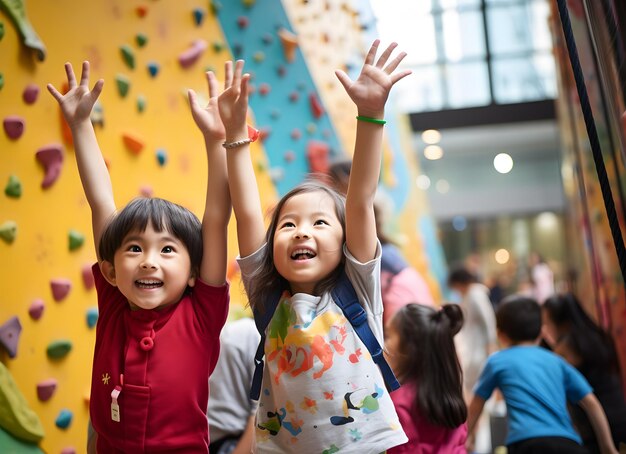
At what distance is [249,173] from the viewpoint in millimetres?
1810

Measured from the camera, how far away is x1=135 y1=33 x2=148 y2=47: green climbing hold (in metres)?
2.87

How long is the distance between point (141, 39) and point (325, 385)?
1768 millimetres

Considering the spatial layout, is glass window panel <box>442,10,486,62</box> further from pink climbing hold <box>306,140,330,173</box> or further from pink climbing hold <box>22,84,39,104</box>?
pink climbing hold <box>22,84,39,104</box>

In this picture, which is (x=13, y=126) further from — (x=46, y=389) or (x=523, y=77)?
(x=523, y=77)

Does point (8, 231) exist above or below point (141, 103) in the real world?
below

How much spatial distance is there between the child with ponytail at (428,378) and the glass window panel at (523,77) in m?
7.82

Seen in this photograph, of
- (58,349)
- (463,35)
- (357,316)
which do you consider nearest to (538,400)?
(357,316)

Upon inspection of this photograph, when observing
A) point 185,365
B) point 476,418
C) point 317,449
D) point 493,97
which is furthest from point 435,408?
point 493,97

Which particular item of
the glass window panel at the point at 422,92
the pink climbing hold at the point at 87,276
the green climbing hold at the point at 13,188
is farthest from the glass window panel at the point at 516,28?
the green climbing hold at the point at 13,188

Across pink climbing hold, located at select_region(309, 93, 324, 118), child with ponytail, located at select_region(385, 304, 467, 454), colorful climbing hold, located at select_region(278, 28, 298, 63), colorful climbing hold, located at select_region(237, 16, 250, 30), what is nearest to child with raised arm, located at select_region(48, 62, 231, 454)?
child with ponytail, located at select_region(385, 304, 467, 454)

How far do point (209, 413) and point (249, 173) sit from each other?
2.79ft

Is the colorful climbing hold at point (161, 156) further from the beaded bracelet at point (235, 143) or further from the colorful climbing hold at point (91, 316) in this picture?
the beaded bracelet at point (235, 143)

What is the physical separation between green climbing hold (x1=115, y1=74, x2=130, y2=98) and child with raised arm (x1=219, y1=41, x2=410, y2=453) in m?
1.05

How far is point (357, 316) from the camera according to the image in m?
1.74
